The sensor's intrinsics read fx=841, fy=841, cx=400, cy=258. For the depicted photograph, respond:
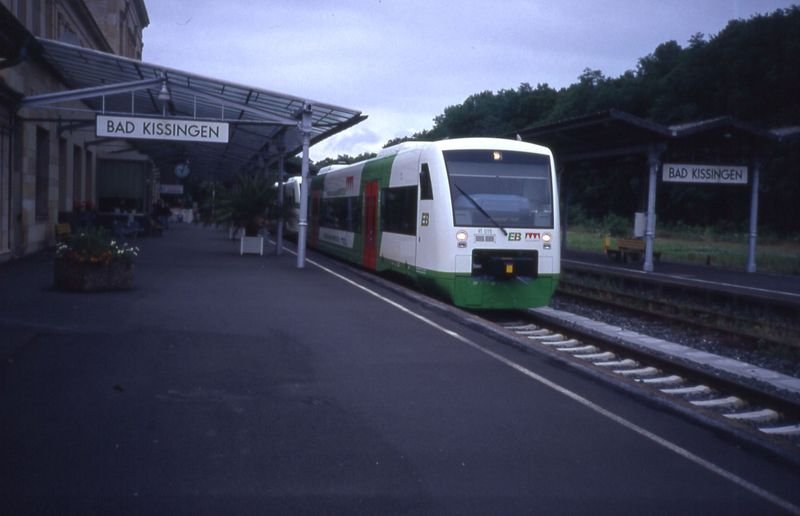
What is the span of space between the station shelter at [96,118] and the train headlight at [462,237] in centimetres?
677

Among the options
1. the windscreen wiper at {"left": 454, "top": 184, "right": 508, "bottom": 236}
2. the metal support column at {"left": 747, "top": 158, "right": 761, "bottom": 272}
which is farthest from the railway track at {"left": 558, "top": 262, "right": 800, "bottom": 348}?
the metal support column at {"left": 747, "top": 158, "right": 761, "bottom": 272}

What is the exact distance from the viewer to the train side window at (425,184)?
14156 millimetres

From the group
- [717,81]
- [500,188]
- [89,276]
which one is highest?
[717,81]

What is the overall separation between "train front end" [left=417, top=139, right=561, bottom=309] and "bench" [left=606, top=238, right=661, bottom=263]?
15.0 meters

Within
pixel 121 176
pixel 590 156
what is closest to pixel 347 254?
pixel 590 156

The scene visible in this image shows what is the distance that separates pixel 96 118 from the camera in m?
18.4

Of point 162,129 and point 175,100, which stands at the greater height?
point 175,100

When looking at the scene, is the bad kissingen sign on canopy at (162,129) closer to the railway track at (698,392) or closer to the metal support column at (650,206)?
the railway track at (698,392)

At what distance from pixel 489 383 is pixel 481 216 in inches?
231

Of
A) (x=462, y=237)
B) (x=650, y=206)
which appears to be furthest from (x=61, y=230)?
(x=650, y=206)

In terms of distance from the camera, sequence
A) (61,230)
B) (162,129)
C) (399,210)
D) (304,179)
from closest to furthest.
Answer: (399,210)
(162,129)
(304,179)
(61,230)

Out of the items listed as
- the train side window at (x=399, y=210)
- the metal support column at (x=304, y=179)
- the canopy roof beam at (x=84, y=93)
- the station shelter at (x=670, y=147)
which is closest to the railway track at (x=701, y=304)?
the station shelter at (x=670, y=147)

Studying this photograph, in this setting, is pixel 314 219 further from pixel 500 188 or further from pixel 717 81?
pixel 717 81

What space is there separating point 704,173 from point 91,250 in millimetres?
18628
